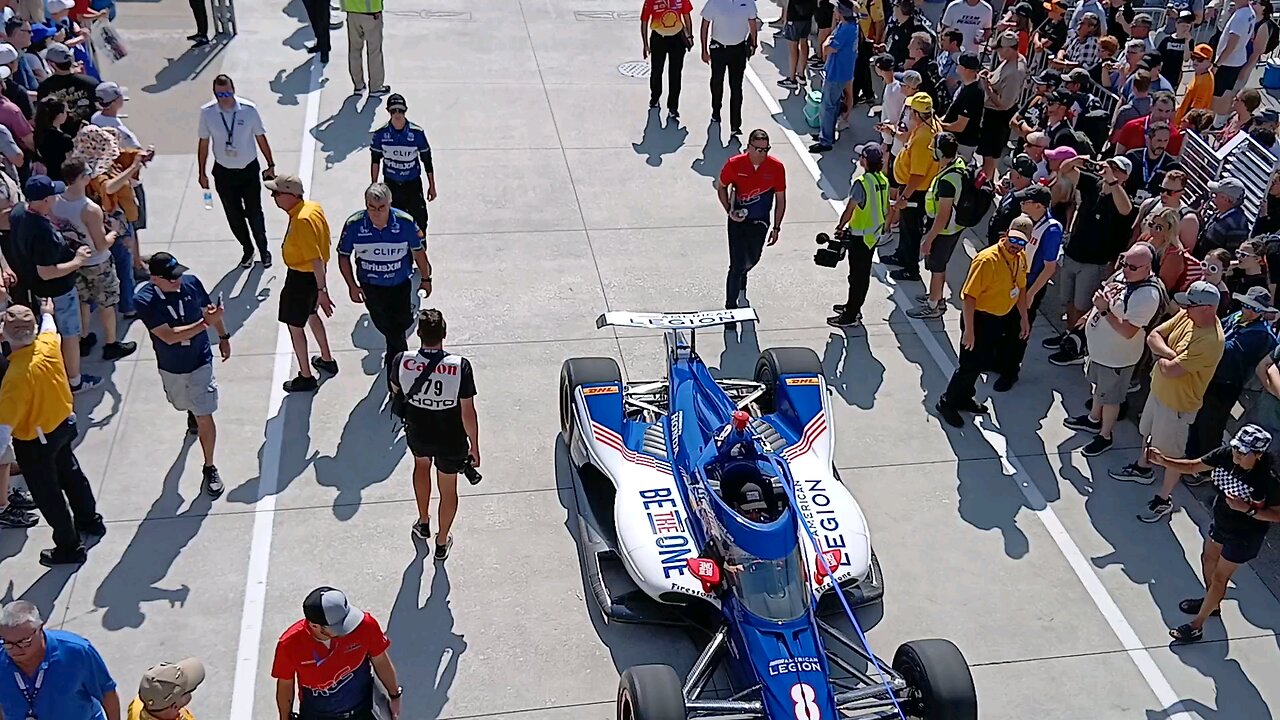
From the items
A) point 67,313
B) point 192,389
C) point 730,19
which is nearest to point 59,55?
point 67,313

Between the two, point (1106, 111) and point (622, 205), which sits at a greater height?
point (1106, 111)

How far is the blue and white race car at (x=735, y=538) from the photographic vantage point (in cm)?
616

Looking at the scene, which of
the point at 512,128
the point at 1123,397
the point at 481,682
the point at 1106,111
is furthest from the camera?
the point at 512,128

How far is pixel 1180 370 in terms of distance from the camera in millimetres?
8094

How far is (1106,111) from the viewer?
40.3ft

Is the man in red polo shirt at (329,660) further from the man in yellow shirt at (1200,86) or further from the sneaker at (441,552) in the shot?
the man in yellow shirt at (1200,86)

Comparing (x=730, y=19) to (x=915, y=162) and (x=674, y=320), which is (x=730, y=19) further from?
(x=674, y=320)

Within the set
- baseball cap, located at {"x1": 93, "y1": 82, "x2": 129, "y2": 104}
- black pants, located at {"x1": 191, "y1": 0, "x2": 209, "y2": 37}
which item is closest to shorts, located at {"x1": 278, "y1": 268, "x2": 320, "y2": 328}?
baseball cap, located at {"x1": 93, "y1": 82, "x2": 129, "y2": 104}

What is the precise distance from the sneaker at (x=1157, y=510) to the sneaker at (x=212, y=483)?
21.9ft

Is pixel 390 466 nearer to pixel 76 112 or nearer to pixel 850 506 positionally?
pixel 850 506

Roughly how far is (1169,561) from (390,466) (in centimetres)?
562

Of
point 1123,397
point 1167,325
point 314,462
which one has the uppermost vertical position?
point 1167,325

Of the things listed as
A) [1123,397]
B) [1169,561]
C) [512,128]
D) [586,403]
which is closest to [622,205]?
[512,128]

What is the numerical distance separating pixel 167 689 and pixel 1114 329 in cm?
694
